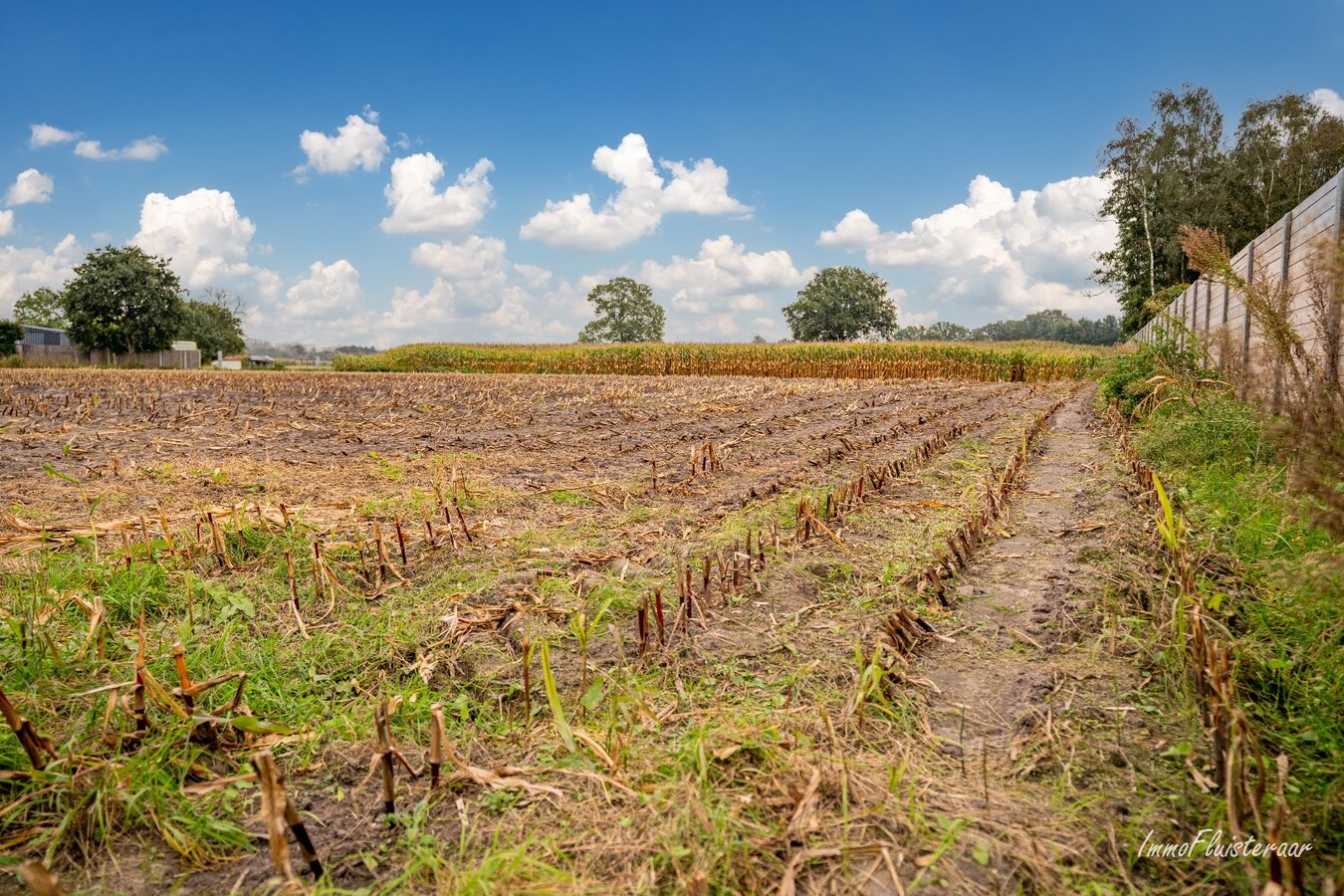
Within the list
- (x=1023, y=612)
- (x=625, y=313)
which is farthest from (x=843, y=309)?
(x=1023, y=612)

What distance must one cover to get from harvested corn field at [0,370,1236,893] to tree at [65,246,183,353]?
191 ft

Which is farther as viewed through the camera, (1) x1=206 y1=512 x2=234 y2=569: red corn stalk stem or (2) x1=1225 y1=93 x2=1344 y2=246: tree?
(2) x1=1225 y1=93 x2=1344 y2=246: tree

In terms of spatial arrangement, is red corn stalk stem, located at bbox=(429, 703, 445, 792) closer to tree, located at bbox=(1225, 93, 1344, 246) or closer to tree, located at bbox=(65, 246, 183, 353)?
tree, located at bbox=(1225, 93, 1344, 246)

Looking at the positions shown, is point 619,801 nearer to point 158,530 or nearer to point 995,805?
point 995,805

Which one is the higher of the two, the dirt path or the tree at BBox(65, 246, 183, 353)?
the tree at BBox(65, 246, 183, 353)

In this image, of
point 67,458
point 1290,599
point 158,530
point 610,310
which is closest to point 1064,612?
point 1290,599

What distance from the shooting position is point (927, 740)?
96.1 inches

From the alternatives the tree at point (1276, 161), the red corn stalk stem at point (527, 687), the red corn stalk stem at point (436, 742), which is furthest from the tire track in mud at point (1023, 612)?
the tree at point (1276, 161)

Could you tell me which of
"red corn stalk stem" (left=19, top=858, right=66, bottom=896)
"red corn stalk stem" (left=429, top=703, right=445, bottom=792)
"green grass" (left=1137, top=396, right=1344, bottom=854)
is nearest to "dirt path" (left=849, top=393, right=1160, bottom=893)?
"green grass" (left=1137, top=396, right=1344, bottom=854)

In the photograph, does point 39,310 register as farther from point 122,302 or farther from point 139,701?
point 139,701

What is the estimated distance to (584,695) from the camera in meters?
2.70

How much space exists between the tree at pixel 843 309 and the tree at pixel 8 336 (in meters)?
66.0

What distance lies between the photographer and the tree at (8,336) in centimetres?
4938

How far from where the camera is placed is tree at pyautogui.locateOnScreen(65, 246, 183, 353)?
5141 cm
